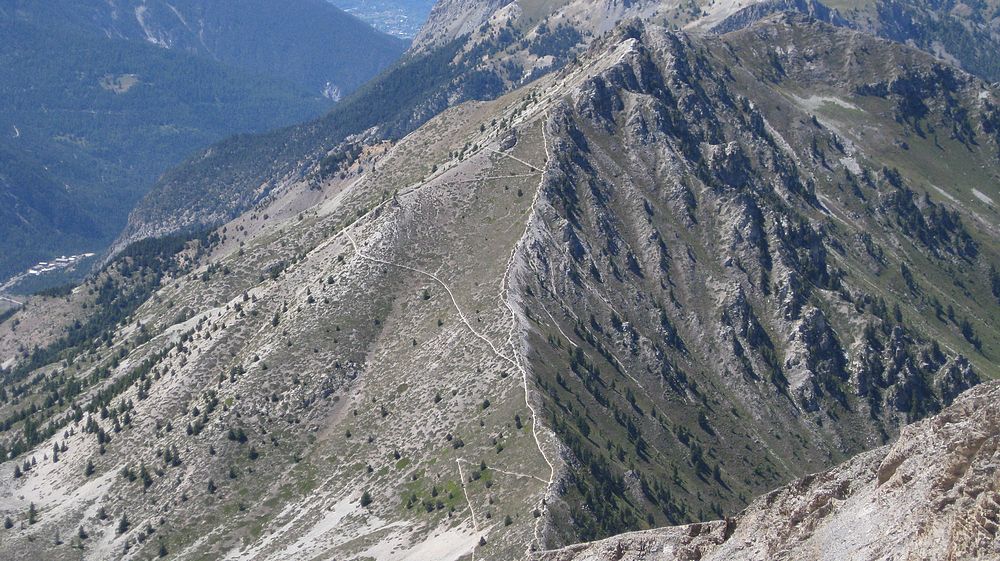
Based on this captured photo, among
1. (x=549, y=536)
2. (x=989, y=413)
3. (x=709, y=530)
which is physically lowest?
(x=549, y=536)

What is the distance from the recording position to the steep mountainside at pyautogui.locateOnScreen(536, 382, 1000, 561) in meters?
53.1

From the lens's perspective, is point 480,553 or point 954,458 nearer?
point 954,458

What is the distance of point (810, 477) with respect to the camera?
74.4 meters

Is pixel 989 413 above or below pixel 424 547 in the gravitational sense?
above

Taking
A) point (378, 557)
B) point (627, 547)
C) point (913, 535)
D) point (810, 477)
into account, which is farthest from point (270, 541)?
point (913, 535)

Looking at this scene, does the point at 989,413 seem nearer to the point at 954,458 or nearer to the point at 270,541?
the point at 954,458

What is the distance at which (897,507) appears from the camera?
200ft

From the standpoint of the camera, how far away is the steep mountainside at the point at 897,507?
5309cm

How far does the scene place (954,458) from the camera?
190ft

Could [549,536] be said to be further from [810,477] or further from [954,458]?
[954,458]

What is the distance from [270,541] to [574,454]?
186 ft

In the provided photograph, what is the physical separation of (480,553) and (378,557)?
23.9 meters

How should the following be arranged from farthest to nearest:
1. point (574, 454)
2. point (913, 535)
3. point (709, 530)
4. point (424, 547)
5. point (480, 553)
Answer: point (574, 454)
point (424, 547)
point (480, 553)
point (709, 530)
point (913, 535)

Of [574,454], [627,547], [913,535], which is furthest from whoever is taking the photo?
[574,454]
